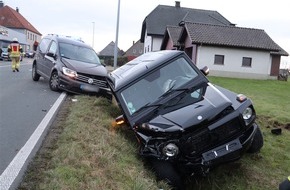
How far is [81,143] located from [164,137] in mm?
1476

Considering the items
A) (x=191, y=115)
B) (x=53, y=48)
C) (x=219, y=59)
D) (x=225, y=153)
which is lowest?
(x=219, y=59)

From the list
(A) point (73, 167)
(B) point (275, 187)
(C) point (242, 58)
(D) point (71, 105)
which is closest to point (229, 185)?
(B) point (275, 187)

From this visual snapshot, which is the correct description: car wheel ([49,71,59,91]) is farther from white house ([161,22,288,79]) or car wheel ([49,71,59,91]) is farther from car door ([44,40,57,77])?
white house ([161,22,288,79])

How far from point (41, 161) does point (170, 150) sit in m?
1.73

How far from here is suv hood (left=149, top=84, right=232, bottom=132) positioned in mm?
4859

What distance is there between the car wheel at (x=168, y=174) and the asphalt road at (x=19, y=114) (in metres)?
1.83

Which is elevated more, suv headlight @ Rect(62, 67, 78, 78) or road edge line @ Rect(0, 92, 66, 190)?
suv headlight @ Rect(62, 67, 78, 78)

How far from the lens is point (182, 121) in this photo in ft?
16.1

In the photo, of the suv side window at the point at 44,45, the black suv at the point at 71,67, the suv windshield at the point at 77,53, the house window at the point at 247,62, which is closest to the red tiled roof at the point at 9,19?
the house window at the point at 247,62

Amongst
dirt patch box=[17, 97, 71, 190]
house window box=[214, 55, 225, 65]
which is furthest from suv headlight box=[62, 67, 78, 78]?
house window box=[214, 55, 225, 65]

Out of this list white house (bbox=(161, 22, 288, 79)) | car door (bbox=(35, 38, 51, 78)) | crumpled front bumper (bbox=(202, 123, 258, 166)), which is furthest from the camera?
white house (bbox=(161, 22, 288, 79))

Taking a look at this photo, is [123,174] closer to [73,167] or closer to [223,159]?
[73,167]

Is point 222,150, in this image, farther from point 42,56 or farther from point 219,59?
point 219,59

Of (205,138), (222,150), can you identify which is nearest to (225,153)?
(222,150)
